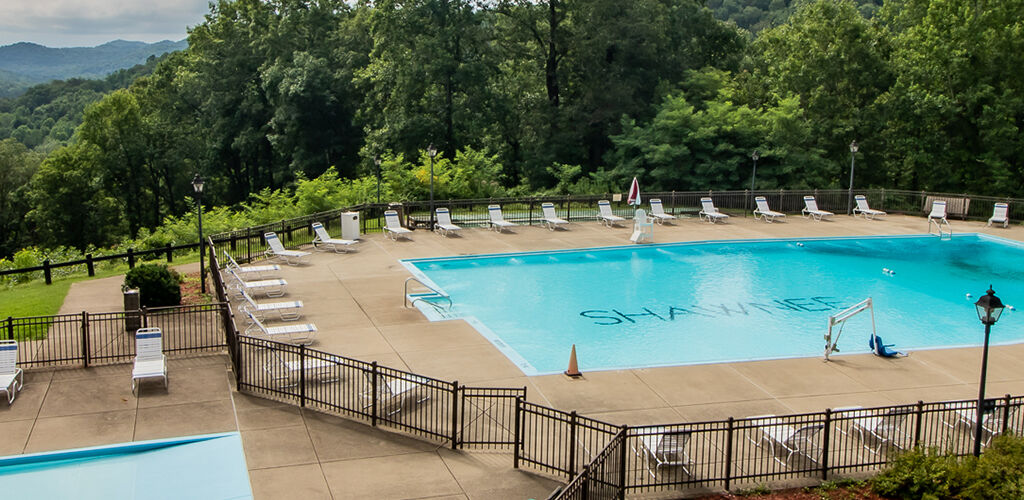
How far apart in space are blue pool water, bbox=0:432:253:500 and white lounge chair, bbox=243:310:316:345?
4379mm

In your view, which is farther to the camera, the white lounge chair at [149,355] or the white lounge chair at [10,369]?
the white lounge chair at [149,355]

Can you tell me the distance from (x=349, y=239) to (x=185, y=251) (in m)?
5.59

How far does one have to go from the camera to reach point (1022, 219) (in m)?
33.1

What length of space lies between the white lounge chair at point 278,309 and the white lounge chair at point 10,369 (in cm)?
479

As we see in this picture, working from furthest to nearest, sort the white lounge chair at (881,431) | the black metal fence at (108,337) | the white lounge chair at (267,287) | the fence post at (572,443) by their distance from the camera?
the white lounge chair at (267,287), the black metal fence at (108,337), the white lounge chair at (881,431), the fence post at (572,443)

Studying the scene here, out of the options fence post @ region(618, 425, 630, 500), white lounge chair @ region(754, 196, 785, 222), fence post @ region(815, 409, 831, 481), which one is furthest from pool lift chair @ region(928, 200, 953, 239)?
fence post @ region(618, 425, 630, 500)

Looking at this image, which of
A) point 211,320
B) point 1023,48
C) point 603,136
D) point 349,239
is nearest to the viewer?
point 211,320

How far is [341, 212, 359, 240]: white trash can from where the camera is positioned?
26359mm

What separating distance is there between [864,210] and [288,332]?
25.3 m

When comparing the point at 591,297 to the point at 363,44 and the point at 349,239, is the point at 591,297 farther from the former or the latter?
the point at 363,44

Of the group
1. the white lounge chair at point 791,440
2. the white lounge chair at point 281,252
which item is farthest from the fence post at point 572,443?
the white lounge chair at point 281,252

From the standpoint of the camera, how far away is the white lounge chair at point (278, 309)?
17.0 metres

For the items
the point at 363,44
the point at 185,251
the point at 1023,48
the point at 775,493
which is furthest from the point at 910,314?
the point at 363,44

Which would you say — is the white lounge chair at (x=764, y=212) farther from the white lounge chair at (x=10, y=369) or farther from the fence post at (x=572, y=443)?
the white lounge chair at (x=10, y=369)
